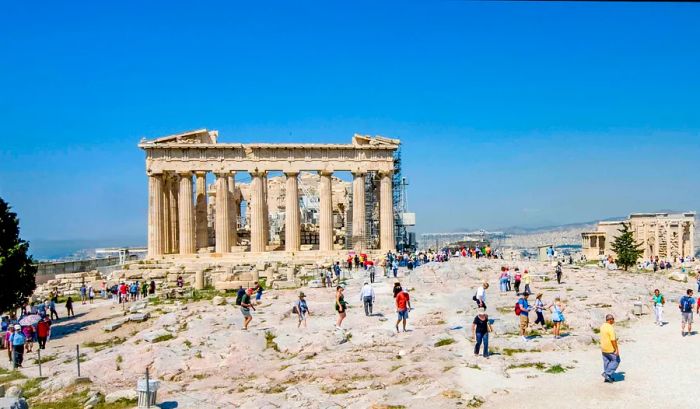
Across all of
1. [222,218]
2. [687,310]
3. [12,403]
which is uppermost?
[222,218]

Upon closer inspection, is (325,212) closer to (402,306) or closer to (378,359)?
(402,306)

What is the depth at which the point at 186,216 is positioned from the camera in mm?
49531

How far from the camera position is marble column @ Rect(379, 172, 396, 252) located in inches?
2002

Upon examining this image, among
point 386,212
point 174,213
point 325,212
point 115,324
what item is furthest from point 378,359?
point 174,213

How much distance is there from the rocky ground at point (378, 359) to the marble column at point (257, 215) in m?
21.4

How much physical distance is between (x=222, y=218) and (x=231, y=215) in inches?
44.4

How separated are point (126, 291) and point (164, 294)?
2404mm

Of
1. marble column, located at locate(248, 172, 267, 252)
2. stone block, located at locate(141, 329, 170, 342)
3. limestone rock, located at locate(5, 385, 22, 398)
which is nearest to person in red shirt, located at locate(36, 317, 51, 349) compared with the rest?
stone block, located at locate(141, 329, 170, 342)

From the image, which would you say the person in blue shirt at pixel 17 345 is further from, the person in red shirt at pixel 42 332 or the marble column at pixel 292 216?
the marble column at pixel 292 216

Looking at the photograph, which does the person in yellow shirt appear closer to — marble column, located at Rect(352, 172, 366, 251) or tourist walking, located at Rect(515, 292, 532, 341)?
tourist walking, located at Rect(515, 292, 532, 341)

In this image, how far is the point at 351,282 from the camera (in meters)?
35.8

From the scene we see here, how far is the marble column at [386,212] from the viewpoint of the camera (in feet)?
167

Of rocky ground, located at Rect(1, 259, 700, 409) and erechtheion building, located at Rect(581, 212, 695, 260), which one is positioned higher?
erechtheion building, located at Rect(581, 212, 695, 260)

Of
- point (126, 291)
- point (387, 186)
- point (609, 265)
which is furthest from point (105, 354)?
point (609, 265)
